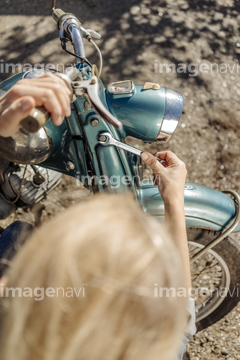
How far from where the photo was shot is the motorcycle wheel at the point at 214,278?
58.1 inches

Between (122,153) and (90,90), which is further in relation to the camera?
(122,153)

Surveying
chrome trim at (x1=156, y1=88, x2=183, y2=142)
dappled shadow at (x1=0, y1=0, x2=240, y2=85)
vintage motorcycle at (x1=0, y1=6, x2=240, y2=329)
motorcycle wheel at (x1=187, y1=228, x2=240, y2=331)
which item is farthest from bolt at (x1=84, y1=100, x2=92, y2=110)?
dappled shadow at (x1=0, y1=0, x2=240, y2=85)

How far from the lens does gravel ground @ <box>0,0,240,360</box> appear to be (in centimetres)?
238

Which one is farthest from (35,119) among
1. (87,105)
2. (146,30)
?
(146,30)

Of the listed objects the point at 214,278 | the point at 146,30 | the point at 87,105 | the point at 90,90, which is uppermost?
the point at 90,90

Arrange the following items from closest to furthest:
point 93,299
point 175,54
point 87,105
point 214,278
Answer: point 93,299 < point 87,105 < point 214,278 < point 175,54

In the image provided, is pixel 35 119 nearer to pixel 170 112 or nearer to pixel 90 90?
pixel 90 90

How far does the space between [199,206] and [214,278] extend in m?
0.75

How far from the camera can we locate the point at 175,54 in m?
2.95

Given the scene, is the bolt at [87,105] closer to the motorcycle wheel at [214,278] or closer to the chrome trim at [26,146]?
the chrome trim at [26,146]

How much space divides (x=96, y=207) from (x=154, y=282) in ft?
0.68

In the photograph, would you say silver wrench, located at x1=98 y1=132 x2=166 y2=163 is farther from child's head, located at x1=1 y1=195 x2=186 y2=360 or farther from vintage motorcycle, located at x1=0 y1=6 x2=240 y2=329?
child's head, located at x1=1 y1=195 x2=186 y2=360

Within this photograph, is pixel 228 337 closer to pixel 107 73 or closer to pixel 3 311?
pixel 3 311

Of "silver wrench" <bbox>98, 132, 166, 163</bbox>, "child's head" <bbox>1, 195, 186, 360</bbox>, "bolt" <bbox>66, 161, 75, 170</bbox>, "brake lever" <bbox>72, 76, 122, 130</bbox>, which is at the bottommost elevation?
"bolt" <bbox>66, 161, 75, 170</bbox>
